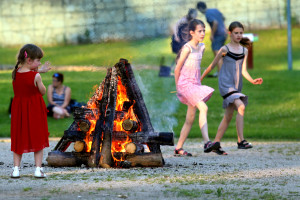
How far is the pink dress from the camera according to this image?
956cm

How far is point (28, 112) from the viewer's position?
7.70 m

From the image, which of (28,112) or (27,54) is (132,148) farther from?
(27,54)

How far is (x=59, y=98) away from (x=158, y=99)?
2284mm

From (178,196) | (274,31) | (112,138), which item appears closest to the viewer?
(178,196)

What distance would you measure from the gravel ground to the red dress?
14.4 inches

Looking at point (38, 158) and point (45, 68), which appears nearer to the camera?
point (38, 158)

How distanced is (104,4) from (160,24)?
2.64 feet

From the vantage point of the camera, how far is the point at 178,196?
6.41 metres

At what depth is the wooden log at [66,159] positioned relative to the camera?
8.50m

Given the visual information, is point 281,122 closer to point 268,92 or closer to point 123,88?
point 268,92

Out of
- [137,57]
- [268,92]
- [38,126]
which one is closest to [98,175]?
[38,126]

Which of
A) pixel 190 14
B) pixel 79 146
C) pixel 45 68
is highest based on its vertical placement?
pixel 190 14

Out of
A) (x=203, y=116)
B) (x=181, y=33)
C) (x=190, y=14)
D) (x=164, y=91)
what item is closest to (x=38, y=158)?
(x=203, y=116)

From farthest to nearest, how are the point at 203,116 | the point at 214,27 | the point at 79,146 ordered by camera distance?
the point at 214,27
the point at 203,116
the point at 79,146
